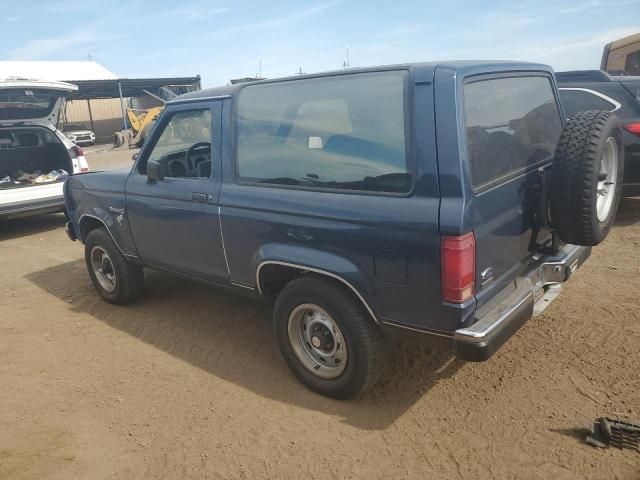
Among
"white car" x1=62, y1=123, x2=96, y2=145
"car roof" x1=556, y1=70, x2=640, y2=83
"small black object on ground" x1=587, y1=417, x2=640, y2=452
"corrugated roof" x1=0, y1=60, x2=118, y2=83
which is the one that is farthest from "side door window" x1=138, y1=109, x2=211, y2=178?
"corrugated roof" x1=0, y1=60, x2=118, y2=83

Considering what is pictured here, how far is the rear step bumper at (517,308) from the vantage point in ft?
7.86

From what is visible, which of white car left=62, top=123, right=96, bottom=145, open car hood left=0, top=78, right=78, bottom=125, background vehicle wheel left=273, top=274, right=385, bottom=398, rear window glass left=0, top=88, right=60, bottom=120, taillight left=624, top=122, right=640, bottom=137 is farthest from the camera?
white car left=62, top=123, right=96, bottom=145

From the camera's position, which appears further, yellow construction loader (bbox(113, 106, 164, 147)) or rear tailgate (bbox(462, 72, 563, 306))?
yellow construction loader (bbox(113, 106, 164, 147))

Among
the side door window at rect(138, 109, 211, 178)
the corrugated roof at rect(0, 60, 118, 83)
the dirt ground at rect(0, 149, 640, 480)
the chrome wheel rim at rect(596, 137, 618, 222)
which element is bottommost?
the dirt ground at rect(0, 149, 640, 480)

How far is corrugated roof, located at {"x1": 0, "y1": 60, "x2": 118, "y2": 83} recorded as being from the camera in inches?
1340

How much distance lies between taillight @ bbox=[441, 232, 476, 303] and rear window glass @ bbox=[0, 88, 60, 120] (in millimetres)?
6835

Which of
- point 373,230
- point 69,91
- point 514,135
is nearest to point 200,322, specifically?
point 373,230

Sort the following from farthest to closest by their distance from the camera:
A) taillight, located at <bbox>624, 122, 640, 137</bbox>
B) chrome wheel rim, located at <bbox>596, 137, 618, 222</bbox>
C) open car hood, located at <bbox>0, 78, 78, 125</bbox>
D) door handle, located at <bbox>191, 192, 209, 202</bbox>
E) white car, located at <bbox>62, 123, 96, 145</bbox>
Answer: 1. white car, located at <bbox>62, 123, 96, 145</bbox>
2. open car hood, located at <bbox>0, 78, 78, 125</bbox>
3. taillight, located at <bbox>624, 122, 640, 137</bbox>
4. door handle, located at <bbox>191, 192, 209, 202</bbox>
5. chrome wheel rim, located at <bbox>596, 137, 618, 222</bbox>

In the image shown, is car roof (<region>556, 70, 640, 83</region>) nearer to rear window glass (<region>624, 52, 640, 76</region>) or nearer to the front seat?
the front seat

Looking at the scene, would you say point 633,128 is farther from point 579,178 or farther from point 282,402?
point 282,402

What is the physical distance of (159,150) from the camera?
399cm

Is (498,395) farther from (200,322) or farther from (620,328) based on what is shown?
(200,322)

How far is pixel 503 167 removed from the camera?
2.73 metres

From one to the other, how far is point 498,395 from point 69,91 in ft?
24.2
